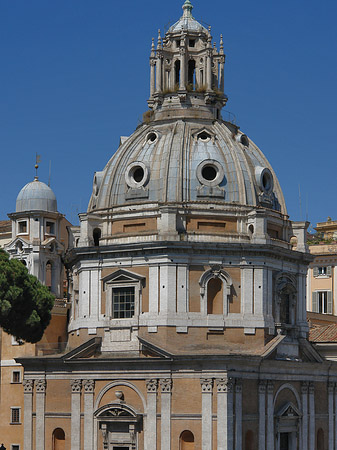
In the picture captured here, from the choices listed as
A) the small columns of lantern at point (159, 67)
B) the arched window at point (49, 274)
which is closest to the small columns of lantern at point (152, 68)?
the small columns of lantern at point (159, 67)

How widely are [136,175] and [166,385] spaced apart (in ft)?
43.7

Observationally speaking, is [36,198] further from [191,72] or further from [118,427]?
[118,427]

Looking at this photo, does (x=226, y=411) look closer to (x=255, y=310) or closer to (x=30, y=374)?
(x=255, y=310)

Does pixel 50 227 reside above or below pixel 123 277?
above

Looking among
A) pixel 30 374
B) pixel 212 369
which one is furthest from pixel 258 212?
pixel 30 374

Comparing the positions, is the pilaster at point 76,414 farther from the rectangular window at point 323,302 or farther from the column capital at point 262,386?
the rectangular window at point 323,302

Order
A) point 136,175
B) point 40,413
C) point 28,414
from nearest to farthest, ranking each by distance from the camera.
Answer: point 40,413 < point 28,414 < point 136,175

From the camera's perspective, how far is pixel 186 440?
61.5 meters

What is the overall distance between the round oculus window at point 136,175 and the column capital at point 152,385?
39.3 ft

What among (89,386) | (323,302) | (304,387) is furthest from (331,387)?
(323,302)

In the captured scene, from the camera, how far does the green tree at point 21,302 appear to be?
60.8 metres

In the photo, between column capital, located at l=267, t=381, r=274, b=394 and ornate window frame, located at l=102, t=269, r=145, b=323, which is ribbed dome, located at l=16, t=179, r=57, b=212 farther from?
column capital, located at l=267, t=381, r=274, b=394

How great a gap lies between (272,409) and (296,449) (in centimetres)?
339

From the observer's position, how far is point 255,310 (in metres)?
64.9
